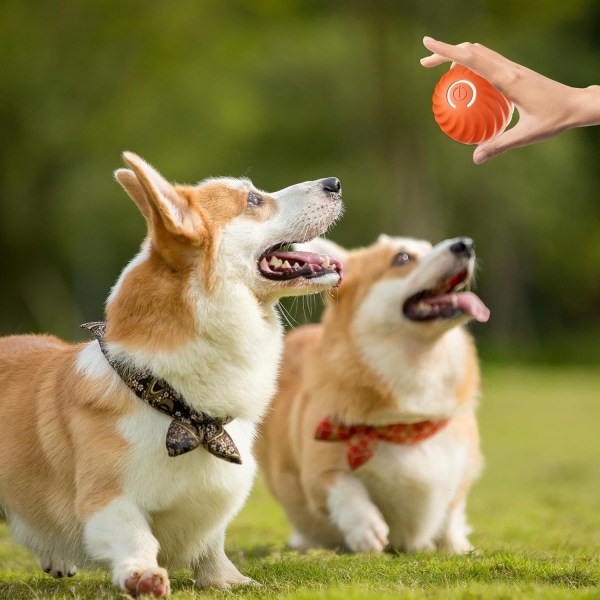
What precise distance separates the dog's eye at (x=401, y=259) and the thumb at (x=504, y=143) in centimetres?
207

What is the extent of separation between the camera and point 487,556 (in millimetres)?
4219

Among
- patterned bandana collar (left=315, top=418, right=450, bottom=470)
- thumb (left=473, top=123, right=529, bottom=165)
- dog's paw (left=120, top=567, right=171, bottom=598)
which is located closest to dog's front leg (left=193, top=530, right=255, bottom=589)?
dog's paw (left=120, top=567, right=171, bottom=598)

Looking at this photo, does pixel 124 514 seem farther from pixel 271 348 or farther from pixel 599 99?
pixel 599 99

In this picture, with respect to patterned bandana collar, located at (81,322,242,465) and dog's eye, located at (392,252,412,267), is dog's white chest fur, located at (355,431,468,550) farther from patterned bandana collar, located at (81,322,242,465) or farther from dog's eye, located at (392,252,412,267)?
patterned bandana collar, located at (81,322,242,465)

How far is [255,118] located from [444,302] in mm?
19841

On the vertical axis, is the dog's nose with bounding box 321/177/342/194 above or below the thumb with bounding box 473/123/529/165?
below

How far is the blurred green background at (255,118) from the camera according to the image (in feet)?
73.2

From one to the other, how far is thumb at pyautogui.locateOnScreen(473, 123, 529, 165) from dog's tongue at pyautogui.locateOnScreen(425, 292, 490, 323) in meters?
1.52

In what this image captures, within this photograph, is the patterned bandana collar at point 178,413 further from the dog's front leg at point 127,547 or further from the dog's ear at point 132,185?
the dog's ear at point 132,185

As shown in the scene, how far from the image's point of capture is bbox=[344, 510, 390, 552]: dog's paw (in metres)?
4.79

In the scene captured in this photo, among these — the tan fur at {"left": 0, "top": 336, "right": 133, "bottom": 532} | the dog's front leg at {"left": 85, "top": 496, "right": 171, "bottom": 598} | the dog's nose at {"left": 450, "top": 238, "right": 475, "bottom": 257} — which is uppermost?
the dog's nose at {"left": 450, "top": 238, "right": 475, "bottom": 257}

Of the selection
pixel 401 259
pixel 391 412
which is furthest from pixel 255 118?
pixel 391 412

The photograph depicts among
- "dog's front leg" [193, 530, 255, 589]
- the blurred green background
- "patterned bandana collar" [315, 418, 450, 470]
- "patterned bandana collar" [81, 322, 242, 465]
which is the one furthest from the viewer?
the blurred green background

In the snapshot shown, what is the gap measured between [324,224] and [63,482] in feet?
4.55
